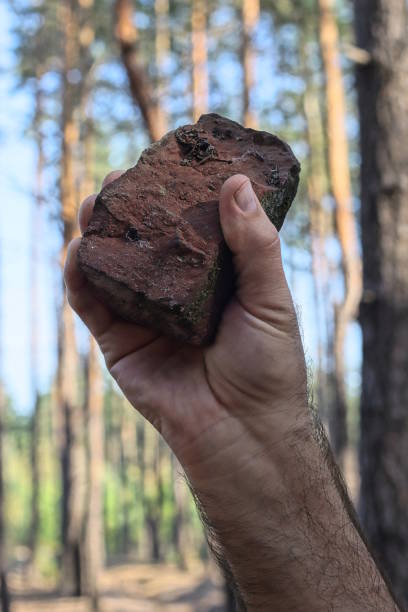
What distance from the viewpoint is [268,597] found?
1500 mm

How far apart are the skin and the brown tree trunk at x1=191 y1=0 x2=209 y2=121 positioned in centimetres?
867

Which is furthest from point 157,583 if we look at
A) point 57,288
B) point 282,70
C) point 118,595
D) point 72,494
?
point 282,70

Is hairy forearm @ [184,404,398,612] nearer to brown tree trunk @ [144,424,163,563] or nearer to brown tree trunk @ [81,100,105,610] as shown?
brown tree trunk @ [81,100,105,610]

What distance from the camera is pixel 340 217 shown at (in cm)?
954

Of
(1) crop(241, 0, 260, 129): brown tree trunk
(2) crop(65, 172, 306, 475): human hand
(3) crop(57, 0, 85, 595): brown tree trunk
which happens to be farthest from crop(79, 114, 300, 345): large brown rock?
(3) crop(57, 0, 85, 595): brown tree trunk

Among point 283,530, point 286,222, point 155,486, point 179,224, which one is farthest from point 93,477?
point 283,530

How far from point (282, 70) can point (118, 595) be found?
10.7 m

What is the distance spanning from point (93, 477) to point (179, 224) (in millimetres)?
11543

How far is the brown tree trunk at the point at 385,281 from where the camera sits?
3.36 m

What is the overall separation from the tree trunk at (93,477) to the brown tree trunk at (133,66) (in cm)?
609

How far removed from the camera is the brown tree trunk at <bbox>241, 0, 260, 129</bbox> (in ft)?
27.5

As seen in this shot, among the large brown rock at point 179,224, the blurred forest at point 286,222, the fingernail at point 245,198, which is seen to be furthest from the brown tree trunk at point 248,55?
the fingernail at point 245,198

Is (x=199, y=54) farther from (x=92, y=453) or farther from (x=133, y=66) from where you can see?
(x=92, y=453)

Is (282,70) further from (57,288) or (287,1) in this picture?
(57,288)
